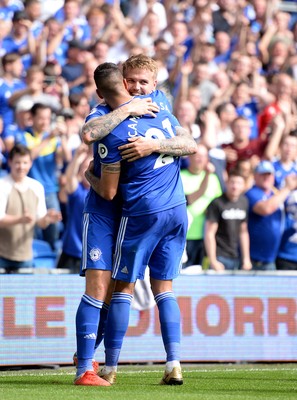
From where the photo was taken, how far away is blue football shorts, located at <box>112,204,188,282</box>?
7688mm

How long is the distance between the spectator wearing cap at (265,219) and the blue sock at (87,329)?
5.28 m

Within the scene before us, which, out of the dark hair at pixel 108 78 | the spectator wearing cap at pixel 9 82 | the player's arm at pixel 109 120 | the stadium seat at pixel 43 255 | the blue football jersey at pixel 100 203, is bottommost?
the stadium seat at pixel 43 255

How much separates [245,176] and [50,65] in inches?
136

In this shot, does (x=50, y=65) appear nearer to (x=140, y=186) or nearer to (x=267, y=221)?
(x=267, y=221)

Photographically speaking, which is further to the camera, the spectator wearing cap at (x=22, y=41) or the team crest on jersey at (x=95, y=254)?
the spectator wearing cap at (x=22, y=41)

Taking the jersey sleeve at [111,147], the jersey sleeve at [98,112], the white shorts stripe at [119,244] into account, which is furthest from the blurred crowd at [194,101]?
the white shorts stripe at [119,244]

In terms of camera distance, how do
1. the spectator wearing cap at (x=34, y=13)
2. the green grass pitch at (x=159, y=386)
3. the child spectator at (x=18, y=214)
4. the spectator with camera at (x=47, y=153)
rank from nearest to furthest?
1. the green grass pitch at (x=159, y=386)
2. the child spectator at (x=18, y=214)
3. the spectator with camera at (x=47, y=153)
4. the spectator wearing cap at (x=34, y=13)

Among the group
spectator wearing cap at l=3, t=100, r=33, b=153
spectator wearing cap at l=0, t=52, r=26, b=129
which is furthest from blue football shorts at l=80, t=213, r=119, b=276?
spectator wearing cap at l=0, t=52, r=26, b=129

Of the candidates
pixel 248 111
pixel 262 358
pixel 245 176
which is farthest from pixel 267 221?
pixel 248 111

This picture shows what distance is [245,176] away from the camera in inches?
509

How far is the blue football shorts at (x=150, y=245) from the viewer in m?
7.69

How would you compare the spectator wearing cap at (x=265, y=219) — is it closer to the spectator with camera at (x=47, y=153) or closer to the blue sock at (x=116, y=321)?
the spectator with camera at (x=47, y=153)

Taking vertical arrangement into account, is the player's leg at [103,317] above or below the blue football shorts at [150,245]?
below

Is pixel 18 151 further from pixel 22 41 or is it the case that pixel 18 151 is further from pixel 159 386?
pixel 22 41
